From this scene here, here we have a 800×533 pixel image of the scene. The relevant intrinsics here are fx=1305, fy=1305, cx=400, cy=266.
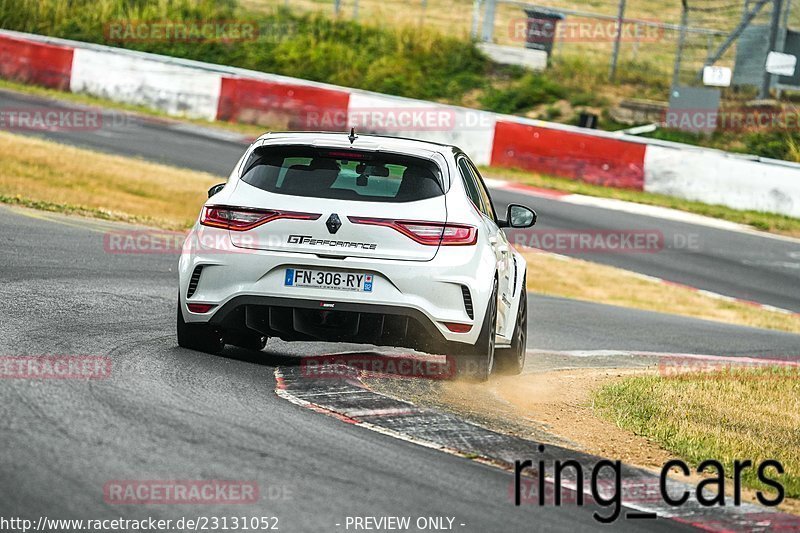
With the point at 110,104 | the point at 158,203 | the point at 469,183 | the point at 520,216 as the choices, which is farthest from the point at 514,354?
the point at 110,104

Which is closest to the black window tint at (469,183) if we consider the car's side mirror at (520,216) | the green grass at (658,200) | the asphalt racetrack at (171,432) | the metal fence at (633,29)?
the car's side mirror at (520,216)

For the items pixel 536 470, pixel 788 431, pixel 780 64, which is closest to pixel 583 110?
pixel 780 64

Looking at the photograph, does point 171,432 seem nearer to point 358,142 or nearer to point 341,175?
point 341,175

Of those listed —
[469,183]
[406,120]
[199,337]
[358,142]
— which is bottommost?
[199,337]

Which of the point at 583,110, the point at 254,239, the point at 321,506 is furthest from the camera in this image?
the point at 583,110

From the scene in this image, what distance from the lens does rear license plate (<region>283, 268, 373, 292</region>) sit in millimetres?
7707

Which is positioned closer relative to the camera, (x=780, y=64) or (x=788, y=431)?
(x=788, y=431)

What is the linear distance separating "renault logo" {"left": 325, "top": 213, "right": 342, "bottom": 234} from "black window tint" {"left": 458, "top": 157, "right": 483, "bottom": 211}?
1.03 m

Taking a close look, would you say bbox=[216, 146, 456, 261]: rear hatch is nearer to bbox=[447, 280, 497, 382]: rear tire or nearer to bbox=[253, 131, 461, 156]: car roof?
bbox=[253, 131, 461, 156]: car roof

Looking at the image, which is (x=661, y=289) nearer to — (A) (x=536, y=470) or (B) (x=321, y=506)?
(A) (x=536, y=470)

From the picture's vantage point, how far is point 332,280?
771 cm

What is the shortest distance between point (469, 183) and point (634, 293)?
9.69 meters

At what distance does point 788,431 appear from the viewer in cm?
813

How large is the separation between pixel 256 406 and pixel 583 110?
82.8ft
